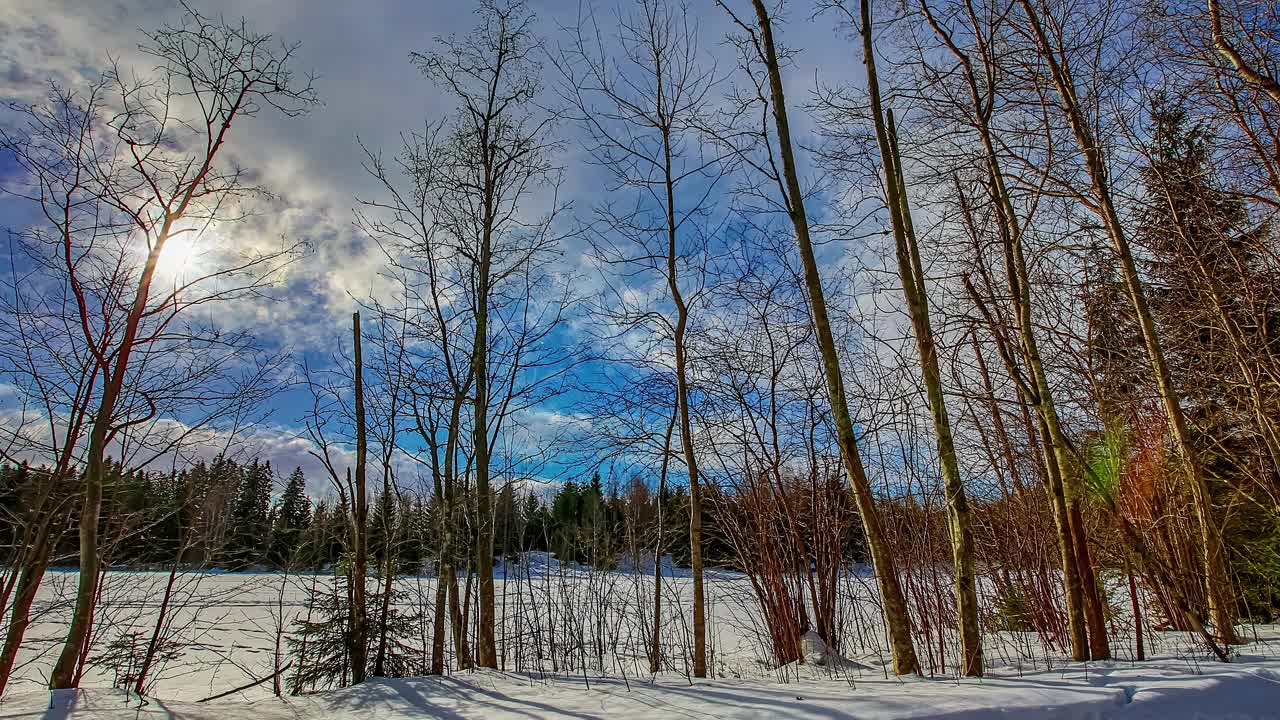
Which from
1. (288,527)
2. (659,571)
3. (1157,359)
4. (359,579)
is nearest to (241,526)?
(288,527)

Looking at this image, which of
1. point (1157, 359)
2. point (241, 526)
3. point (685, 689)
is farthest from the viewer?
point (241, 526)

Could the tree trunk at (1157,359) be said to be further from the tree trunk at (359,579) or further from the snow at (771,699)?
the tree trunk at (359,579)

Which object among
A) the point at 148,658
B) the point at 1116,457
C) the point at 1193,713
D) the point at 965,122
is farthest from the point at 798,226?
the point at 148,658

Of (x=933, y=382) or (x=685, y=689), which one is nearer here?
(x=685, y=689)

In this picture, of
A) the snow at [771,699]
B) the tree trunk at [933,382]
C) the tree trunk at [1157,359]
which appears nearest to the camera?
the snow at [771,699]

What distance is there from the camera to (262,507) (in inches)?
344

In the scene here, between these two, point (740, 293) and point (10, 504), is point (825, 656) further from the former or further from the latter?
point (10, 504)

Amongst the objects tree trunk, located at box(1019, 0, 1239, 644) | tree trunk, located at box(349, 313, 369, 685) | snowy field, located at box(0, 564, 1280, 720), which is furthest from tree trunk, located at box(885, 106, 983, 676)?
tree trunk, located at box(349, 313, 369, 685)

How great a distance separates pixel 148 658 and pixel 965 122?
9.40m

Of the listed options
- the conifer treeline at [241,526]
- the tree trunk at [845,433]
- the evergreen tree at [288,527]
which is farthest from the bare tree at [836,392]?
the evergreen tree at [288,527]

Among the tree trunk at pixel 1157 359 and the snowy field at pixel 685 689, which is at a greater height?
the tree trunk at pixel 1157 359

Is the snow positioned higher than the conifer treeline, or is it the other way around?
the conifer treeline

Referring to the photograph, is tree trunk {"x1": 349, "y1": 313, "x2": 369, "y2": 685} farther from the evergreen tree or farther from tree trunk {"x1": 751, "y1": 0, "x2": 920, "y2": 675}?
tree trunk {"x1": 751, "y1": 0, "x2": 920, "y2": 675}

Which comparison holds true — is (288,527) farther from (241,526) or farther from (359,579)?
(359,579)
